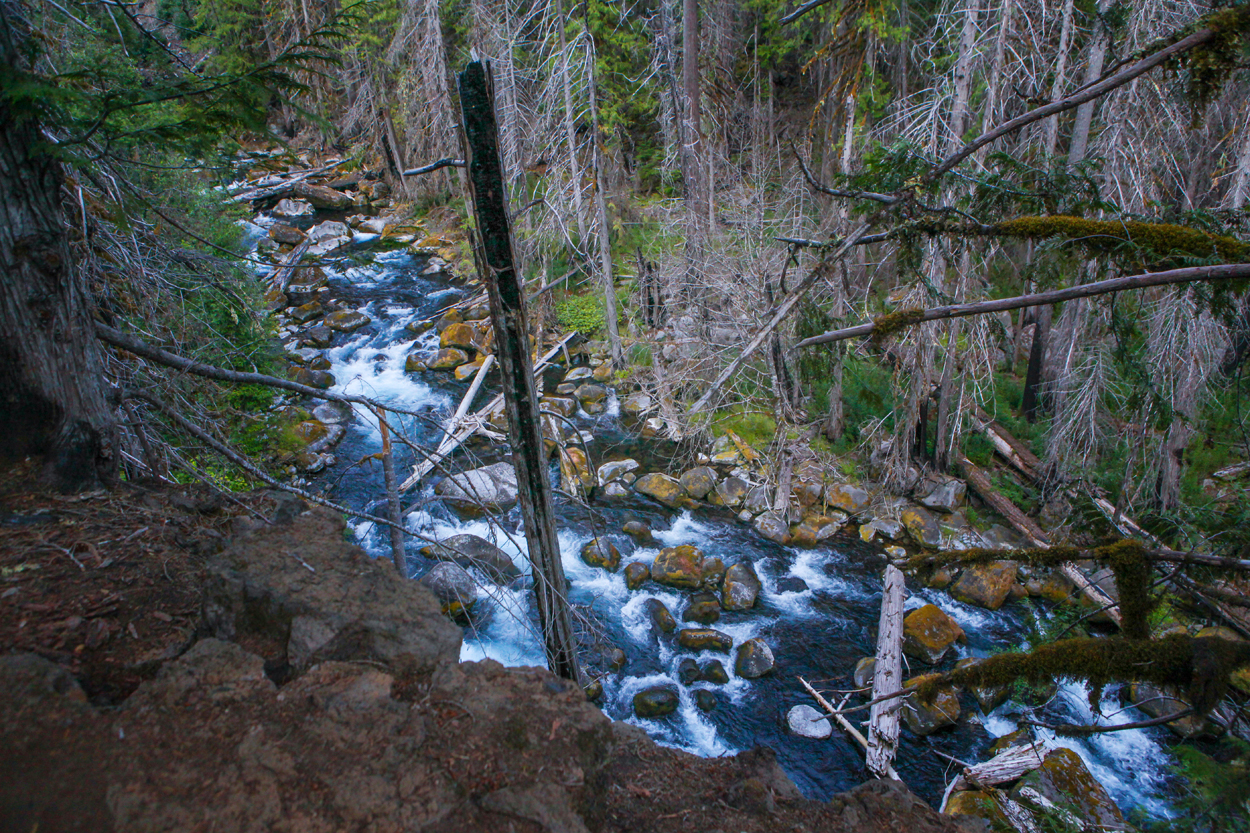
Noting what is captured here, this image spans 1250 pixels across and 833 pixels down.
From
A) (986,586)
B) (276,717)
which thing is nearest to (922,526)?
(986,586)

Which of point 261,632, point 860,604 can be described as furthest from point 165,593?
point 860,604

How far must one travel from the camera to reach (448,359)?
45.5ft

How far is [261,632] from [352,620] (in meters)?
0.40

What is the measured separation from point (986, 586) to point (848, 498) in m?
2.39

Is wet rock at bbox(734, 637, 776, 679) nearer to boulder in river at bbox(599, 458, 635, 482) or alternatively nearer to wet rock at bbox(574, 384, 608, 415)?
boulder in river at bbox(599, 458, 635, 482)

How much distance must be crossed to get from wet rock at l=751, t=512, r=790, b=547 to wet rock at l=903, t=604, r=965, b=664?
223cm

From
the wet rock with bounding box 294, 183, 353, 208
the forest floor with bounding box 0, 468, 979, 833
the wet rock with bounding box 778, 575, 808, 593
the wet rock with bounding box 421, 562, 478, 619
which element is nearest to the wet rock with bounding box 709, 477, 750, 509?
the wet rock with bounding box 778, 575, 808, 593

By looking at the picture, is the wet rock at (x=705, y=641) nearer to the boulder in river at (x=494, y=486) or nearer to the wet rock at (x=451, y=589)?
the wet rock at (x=451, y=589)

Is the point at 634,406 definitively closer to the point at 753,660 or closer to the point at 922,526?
the point at 922,526

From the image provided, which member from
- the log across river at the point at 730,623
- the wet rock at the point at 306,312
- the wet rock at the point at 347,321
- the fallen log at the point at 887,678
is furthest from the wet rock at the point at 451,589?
the wet rock at the point at 306,312

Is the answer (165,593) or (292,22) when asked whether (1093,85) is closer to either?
(165,593)

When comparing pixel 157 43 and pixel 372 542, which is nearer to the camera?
pixel 157 43

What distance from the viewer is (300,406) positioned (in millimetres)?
11820

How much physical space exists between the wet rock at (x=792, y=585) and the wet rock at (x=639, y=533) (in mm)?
1989
